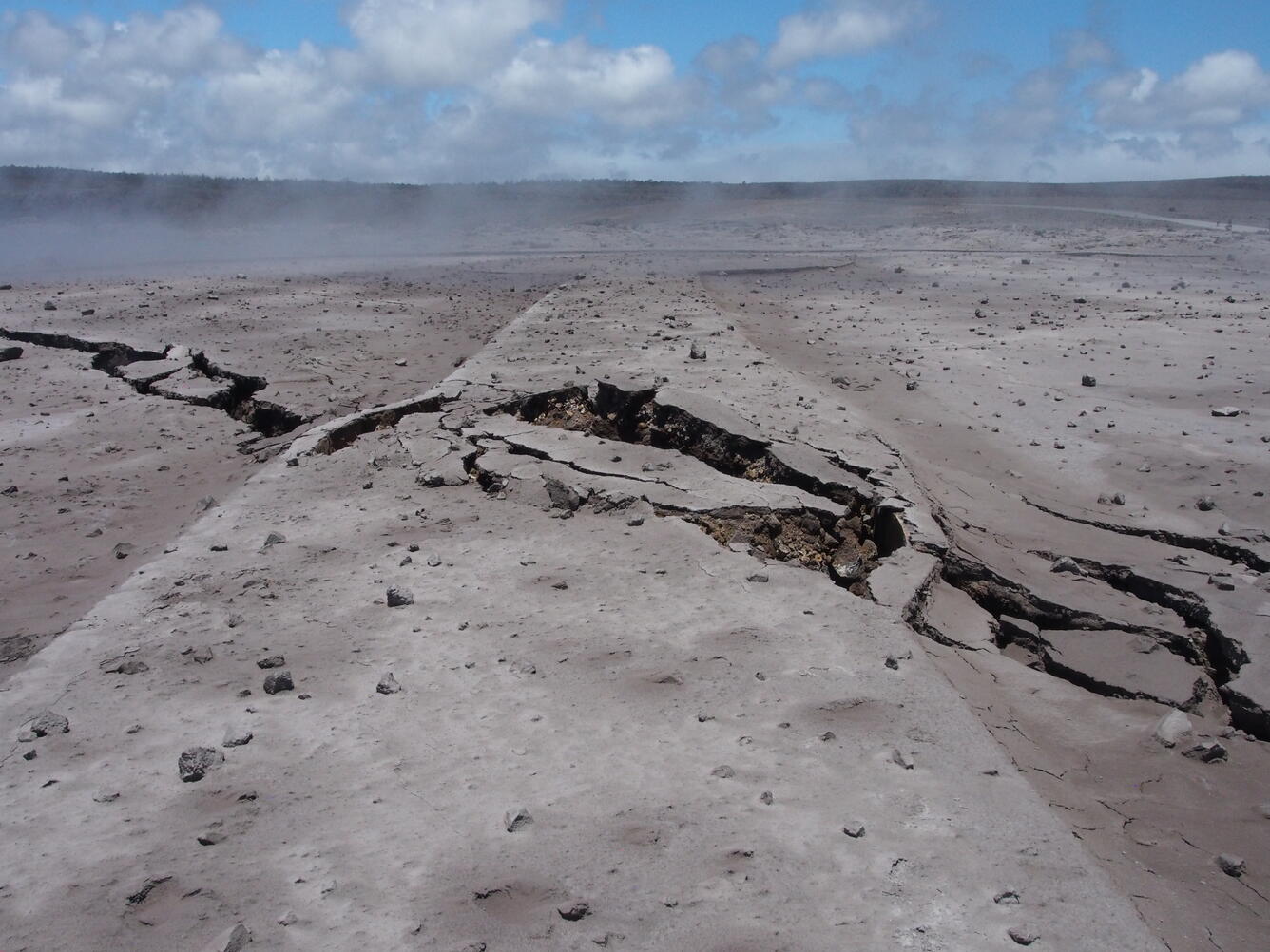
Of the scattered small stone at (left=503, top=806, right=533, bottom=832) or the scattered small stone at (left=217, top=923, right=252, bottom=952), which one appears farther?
the scattered small stone at (left=503, top=806, right=533, bottom=832)

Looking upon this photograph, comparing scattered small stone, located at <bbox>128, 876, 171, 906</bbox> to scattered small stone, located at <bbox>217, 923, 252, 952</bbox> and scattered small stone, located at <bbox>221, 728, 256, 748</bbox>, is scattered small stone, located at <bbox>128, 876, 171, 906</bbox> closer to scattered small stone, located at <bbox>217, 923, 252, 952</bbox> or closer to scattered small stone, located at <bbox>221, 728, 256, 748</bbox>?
scattered small stone, located at <bbox>217, 923, 252, 952</bbox>

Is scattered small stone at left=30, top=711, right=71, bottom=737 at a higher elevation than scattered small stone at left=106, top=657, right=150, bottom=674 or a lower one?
lower

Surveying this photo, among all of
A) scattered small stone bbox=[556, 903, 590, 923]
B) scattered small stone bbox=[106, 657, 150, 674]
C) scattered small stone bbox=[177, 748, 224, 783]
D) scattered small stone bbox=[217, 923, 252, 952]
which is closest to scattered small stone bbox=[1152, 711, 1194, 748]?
scattered small stone bbox=[556, 903, 590, 923]

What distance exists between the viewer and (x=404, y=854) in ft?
7.25

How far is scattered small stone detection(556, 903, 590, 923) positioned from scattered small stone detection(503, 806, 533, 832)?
0.30 m

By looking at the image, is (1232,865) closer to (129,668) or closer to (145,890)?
(145,890)

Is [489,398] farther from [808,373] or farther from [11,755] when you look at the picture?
[11,755]

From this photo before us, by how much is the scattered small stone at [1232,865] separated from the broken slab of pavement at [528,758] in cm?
49

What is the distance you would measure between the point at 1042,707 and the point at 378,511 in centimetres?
297

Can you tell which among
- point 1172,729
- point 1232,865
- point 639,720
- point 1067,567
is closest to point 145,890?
point 639,720

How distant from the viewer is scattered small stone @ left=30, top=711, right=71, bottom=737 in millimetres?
2699

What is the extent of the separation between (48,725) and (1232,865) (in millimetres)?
3280

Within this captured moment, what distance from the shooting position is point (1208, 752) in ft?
9.64

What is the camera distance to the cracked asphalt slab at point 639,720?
2084 millimetres
